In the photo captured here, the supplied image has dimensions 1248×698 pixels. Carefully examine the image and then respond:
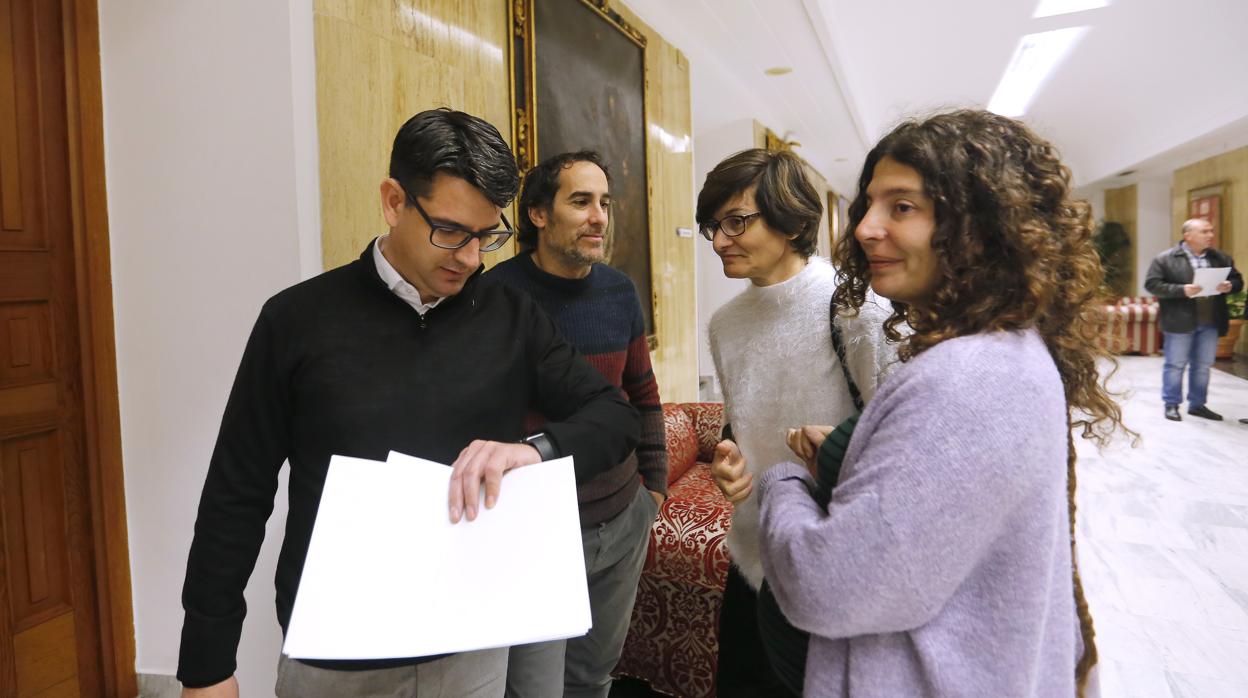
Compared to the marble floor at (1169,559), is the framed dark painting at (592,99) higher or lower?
higher

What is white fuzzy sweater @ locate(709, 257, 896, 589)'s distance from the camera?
1.54 m

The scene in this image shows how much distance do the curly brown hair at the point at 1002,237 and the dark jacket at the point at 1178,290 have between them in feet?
23.2

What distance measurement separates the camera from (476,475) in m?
1.00

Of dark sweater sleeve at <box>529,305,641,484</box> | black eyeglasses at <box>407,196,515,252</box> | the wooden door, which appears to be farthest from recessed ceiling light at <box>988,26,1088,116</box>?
the wooden door

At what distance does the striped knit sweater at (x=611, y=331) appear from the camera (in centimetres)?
201

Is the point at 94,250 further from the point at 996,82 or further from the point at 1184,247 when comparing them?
the point at 996,82

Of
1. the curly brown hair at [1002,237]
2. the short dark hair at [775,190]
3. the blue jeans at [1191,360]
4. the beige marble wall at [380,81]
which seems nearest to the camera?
the curly brown hair at [1002,237]

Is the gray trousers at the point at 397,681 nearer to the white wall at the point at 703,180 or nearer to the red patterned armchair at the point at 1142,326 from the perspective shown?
the white wall at the point at 703,180

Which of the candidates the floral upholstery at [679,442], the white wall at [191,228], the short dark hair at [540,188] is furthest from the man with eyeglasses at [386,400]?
the floral upholstery at [679,442]

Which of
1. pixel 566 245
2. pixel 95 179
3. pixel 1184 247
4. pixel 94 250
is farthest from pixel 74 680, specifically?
pixel 1184 247

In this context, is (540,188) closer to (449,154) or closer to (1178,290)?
(449,154)

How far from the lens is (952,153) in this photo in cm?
98

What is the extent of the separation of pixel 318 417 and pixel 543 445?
0.37 m

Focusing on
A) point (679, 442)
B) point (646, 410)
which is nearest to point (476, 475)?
point (646, 410)
